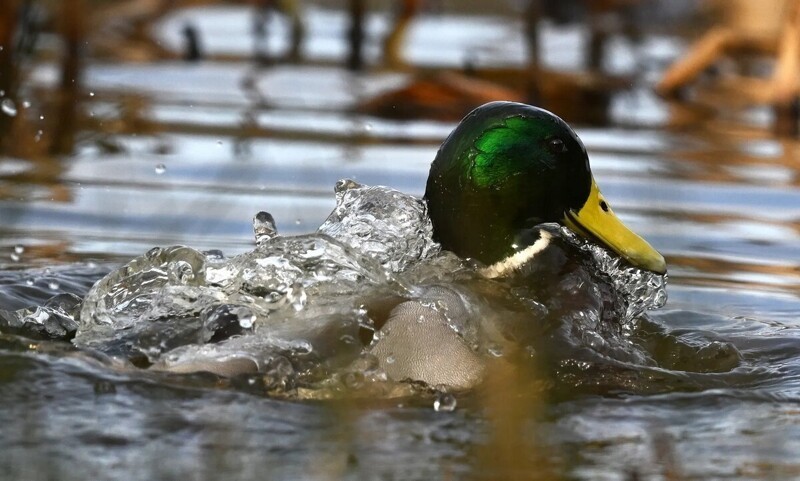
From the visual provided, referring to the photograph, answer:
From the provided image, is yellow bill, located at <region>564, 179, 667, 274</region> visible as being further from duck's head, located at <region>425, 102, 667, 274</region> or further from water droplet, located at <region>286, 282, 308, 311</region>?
water droplet, located at <region>286, 282, 308, 311</region>

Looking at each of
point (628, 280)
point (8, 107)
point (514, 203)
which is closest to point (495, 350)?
point (514, 203)

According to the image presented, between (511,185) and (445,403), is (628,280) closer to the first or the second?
(511,185)

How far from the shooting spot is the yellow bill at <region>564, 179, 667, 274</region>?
4.09 metres

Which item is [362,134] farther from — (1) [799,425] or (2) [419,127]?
(1) [799,425]

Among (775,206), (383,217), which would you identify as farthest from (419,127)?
(383,217)

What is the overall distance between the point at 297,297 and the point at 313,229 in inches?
77.1

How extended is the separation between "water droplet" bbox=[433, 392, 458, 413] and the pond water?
0.07 feet

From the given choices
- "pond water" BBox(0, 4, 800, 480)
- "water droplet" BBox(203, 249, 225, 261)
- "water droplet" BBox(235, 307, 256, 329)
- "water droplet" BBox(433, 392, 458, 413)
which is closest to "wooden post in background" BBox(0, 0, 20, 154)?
"pond water" BBox(0, 4, 800, 480)

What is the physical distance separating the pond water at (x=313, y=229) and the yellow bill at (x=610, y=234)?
242 millimetres

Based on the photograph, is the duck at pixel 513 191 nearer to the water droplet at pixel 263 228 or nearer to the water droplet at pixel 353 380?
the water droplet at pixel 263 228

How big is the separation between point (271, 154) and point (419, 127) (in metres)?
1.47

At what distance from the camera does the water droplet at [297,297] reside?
143 inches

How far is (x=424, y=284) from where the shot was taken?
151 inches

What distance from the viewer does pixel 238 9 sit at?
1534 centimetres
